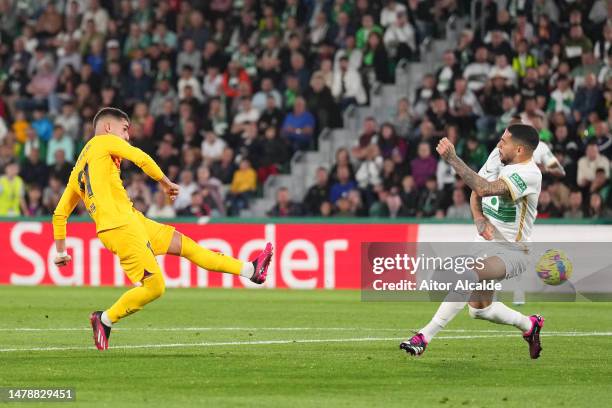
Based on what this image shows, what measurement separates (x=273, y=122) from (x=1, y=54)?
7507 millimetres

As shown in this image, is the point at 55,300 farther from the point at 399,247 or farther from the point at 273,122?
the point at 273,122

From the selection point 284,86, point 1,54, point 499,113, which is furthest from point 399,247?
point 1,54

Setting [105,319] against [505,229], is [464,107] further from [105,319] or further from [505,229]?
[105,319]

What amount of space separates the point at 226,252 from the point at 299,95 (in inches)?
182

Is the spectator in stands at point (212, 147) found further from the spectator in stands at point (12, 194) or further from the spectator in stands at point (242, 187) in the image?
the spectator in stands at point (12, 194)

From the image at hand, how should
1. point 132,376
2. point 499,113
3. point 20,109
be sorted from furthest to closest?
point 20,109, point 499,113, point 132,376

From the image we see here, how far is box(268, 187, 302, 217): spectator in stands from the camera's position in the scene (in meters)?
23.8

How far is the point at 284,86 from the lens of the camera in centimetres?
2620

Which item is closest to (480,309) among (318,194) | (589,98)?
(589,98)

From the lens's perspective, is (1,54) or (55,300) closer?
(55,300)

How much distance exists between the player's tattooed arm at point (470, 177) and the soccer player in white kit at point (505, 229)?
1 cm

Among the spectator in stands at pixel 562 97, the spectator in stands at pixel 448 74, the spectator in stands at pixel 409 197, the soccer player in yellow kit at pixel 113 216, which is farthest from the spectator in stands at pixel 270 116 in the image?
the soccer player in yellow kit at pixel 113 216

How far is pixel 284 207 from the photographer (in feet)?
78.0

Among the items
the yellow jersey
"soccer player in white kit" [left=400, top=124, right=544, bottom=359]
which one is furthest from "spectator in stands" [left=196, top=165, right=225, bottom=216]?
"soccer player in white kit" [left=400, top=124, right=544, bottom=359]
